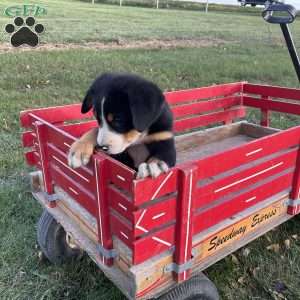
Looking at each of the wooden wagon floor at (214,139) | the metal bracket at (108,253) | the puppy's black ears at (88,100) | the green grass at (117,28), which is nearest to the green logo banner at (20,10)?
the green grass at (117,28)

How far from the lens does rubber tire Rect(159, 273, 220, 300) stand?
1.90m

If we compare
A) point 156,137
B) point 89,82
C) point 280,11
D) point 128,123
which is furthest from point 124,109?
point 89,82

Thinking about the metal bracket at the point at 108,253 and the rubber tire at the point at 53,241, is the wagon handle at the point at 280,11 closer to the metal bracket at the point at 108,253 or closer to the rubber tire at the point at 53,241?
the metal bracket at the point at 108,253

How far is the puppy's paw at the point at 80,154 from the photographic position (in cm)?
186

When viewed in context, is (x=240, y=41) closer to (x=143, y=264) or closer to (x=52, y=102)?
(x=52, y=102)

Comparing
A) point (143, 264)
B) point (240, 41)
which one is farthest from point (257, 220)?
point (240, 41)

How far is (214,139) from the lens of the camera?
3.67 metres

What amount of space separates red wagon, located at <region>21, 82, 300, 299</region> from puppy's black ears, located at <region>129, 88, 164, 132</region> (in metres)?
0.22

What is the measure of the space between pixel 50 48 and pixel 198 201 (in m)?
7.83

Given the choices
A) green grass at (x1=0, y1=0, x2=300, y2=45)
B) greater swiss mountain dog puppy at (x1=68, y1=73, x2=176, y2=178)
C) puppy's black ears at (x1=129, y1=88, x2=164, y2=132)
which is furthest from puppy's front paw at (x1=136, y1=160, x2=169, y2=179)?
green grass at (x1=0, y1=0, x2=300, y2=45)

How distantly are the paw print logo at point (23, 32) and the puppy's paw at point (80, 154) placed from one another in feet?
23.6

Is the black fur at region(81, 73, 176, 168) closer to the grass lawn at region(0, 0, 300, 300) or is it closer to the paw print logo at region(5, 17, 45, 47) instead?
the grass lawn at region(0, 0, 300, 300)

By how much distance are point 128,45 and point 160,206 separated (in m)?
9.34

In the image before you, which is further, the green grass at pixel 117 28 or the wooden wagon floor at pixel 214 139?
the green grass at pixel 117 28
